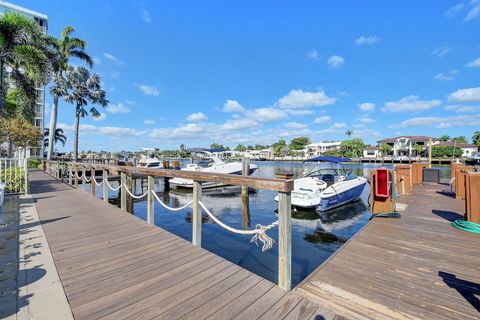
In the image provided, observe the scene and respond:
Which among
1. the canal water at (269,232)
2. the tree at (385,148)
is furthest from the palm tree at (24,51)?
the tree at (385,148)

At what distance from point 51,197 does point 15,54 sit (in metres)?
9.66

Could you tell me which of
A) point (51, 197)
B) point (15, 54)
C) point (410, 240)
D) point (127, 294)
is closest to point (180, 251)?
point (127, 294)

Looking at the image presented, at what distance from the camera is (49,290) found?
7.56 ft

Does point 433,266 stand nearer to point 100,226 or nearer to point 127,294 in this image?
point 127,294

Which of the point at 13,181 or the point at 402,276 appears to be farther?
the point at 13,181

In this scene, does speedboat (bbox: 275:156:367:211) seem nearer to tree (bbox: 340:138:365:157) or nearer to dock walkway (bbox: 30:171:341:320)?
dock walkway (bbox: 30:171:341:320)

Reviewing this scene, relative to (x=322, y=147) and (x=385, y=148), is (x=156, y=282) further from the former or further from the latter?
(x=322, y=147)

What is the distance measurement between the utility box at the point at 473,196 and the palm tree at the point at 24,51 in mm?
18020

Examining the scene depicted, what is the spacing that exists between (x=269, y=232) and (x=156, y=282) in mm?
5824

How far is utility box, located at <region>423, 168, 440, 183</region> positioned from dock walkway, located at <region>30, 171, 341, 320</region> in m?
13.6

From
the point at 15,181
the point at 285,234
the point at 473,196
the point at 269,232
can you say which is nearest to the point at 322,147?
the point at 269,232

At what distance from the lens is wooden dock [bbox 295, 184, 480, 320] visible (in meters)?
2.23

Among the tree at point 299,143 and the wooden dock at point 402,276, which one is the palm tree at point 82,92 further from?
the tree at point 299,143

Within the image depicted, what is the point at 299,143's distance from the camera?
349 ft
